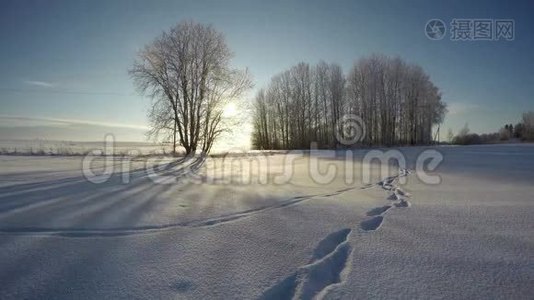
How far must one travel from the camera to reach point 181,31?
17969 millimetres

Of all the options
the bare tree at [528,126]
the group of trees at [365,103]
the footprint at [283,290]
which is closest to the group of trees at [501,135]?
the bare tree at [528,126]

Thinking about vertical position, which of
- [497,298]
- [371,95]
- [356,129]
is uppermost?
[371,95]

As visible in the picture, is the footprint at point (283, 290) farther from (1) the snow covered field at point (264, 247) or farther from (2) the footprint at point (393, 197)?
(2) the footprint at point (393, 197)

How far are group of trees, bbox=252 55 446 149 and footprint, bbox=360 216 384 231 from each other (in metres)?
29.5

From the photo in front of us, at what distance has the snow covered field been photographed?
1844 millimetres

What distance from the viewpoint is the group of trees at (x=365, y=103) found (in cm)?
3459

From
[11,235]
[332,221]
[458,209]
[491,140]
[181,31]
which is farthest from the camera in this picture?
[491,140]

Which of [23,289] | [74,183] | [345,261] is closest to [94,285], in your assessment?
[23,289]

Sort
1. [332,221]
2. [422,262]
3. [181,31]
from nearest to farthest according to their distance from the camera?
[422,262]
[332,221]
[181,31]

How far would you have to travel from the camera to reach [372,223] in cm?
322

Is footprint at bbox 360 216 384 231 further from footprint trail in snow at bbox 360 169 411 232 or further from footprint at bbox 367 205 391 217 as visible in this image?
footprint at bbox 367 205 391 217

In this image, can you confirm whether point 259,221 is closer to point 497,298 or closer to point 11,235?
point 497,298

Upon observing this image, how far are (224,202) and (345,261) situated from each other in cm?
246

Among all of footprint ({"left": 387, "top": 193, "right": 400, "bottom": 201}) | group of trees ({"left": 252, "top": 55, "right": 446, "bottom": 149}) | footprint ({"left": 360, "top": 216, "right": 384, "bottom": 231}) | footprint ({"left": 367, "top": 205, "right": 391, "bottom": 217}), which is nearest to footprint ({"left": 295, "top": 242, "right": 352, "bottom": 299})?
footprint ({"left": 360, "top": 216, "right": 384, "bottom": 231})
